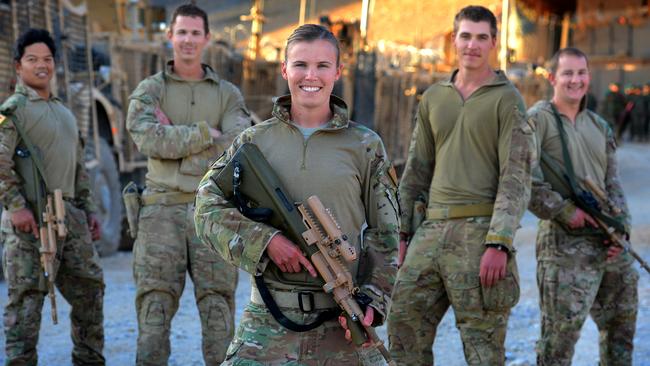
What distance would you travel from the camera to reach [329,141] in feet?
11.1

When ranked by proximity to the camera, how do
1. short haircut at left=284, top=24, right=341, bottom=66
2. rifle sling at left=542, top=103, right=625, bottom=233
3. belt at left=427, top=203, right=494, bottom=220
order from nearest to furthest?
short haircut at left=284, top=24, right=341, bottom=66 → belt at left=427, top=203, right=494, bottom=220 → rifle sling at left=542, top=103, right=625, bottom=233

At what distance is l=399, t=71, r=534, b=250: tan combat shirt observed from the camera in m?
4.47

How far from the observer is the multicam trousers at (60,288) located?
204 inches

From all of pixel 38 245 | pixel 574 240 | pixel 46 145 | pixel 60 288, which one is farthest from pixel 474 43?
pixel 60 288

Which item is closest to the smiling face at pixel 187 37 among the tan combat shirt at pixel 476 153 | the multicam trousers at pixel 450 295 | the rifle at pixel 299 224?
the tan combat shirt at pixel 476 153

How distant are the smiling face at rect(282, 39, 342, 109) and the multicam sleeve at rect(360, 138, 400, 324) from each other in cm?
26

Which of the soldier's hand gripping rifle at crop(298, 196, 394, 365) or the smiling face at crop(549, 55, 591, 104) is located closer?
the soldier's hand gripping rifle at crop(298, 196, 394, 365)

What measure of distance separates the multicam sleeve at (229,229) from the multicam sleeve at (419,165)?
1589 mm

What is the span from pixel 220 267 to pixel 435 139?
121 centimetres

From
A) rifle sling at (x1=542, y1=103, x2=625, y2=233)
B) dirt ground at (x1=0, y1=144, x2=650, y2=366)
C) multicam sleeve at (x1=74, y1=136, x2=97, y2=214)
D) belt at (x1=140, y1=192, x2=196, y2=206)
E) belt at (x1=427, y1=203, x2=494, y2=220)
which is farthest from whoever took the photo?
dirt ground at (x1=0, y1=144, x2=650, y2=366)

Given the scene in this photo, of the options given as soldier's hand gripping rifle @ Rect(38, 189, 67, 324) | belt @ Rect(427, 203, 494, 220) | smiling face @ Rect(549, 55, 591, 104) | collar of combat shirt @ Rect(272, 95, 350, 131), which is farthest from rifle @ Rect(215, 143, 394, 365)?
smiling face @ Rect(549, 55, 591, 104)

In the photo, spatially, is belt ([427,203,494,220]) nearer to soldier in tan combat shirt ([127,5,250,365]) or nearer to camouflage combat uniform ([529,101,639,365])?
camouflage combat uniform ([529,101,639,365])

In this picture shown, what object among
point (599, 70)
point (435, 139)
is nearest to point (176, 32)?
point (435, 139)

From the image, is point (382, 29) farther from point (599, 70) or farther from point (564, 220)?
point (564, 220)
